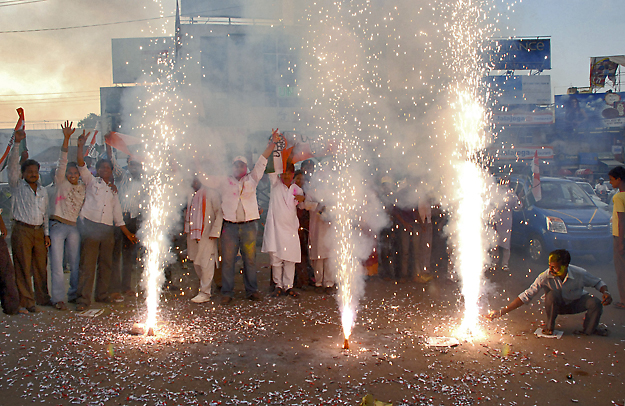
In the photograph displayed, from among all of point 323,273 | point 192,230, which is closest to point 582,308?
point 323,273

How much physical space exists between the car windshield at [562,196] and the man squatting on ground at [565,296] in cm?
492

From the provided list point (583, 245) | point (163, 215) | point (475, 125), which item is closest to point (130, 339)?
point (163, 215)

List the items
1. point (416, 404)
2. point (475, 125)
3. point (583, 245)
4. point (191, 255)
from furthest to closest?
point (583, 245) < point (475, 125) < point (191, 255) < point (416, 404)

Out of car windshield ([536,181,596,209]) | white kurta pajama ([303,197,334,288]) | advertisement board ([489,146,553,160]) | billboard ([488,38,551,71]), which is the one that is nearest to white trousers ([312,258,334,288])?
white kurta pajama ([303,197,334,288])

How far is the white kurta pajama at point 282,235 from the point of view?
621cm

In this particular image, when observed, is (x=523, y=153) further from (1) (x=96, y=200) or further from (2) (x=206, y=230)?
(1) (x=96, y=200)

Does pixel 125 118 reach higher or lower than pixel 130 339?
higher

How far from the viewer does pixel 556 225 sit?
A: 8398 millimetres

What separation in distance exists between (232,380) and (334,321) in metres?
1.72

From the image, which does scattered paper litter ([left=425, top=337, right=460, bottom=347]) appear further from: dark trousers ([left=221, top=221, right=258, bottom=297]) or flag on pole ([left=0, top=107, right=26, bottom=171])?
flag on pole ([left=0, top=107, right=26, bottom=171])

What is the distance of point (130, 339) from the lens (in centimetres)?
434

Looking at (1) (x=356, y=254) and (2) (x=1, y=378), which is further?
(1) (x=356, y=254)

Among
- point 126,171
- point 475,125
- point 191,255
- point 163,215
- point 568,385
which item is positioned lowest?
point 568,385

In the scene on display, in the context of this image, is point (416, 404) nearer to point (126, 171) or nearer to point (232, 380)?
point (232, 380)
